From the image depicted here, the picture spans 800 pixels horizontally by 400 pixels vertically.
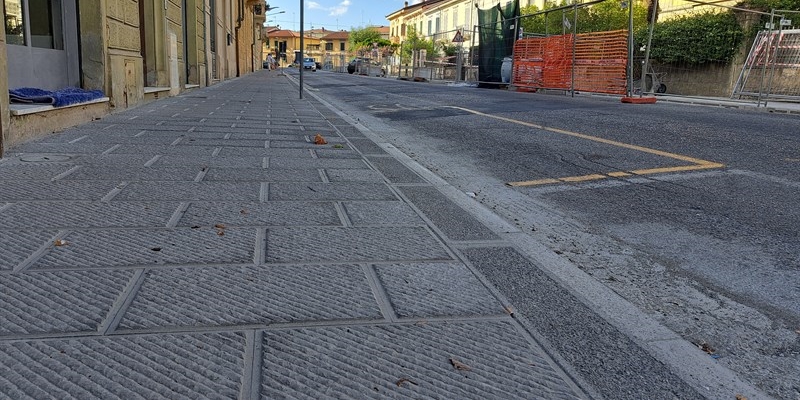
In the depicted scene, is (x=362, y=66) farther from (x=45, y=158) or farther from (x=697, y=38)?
(x=45, y=158)

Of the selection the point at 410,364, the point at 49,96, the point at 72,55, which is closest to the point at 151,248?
the point at 410,364

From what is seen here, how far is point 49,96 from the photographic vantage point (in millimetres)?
6859

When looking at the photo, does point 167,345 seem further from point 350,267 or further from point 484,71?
point 484,71

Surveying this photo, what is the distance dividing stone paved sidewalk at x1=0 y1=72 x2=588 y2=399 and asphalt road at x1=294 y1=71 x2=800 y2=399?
547 millimetres

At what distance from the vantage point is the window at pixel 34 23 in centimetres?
749

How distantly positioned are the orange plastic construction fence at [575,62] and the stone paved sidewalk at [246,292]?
636 inches

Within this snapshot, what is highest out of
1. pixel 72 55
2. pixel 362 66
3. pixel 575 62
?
pixel 362 66

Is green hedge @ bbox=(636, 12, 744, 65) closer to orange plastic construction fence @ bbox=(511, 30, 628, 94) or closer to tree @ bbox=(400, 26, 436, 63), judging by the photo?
orange plastic construction fence @ bbox=(511, 30, 628, 94)

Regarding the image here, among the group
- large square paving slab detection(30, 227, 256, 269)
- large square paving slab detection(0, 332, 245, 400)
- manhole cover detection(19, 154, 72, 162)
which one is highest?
manhole cover detection(19, 154, 72, 162)

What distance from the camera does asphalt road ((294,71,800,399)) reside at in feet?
8.37

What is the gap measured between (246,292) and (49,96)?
5.60m

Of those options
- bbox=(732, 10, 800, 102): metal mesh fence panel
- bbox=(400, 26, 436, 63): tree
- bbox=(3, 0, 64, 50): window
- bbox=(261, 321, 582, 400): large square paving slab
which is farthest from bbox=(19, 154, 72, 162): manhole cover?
bbox=(400, 26, 436, 63): tree

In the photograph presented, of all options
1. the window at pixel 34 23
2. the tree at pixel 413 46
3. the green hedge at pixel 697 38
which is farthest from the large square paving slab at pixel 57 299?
the tree at pixel 413 46

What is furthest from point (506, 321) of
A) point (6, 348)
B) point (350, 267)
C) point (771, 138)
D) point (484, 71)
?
point (484, 71)
